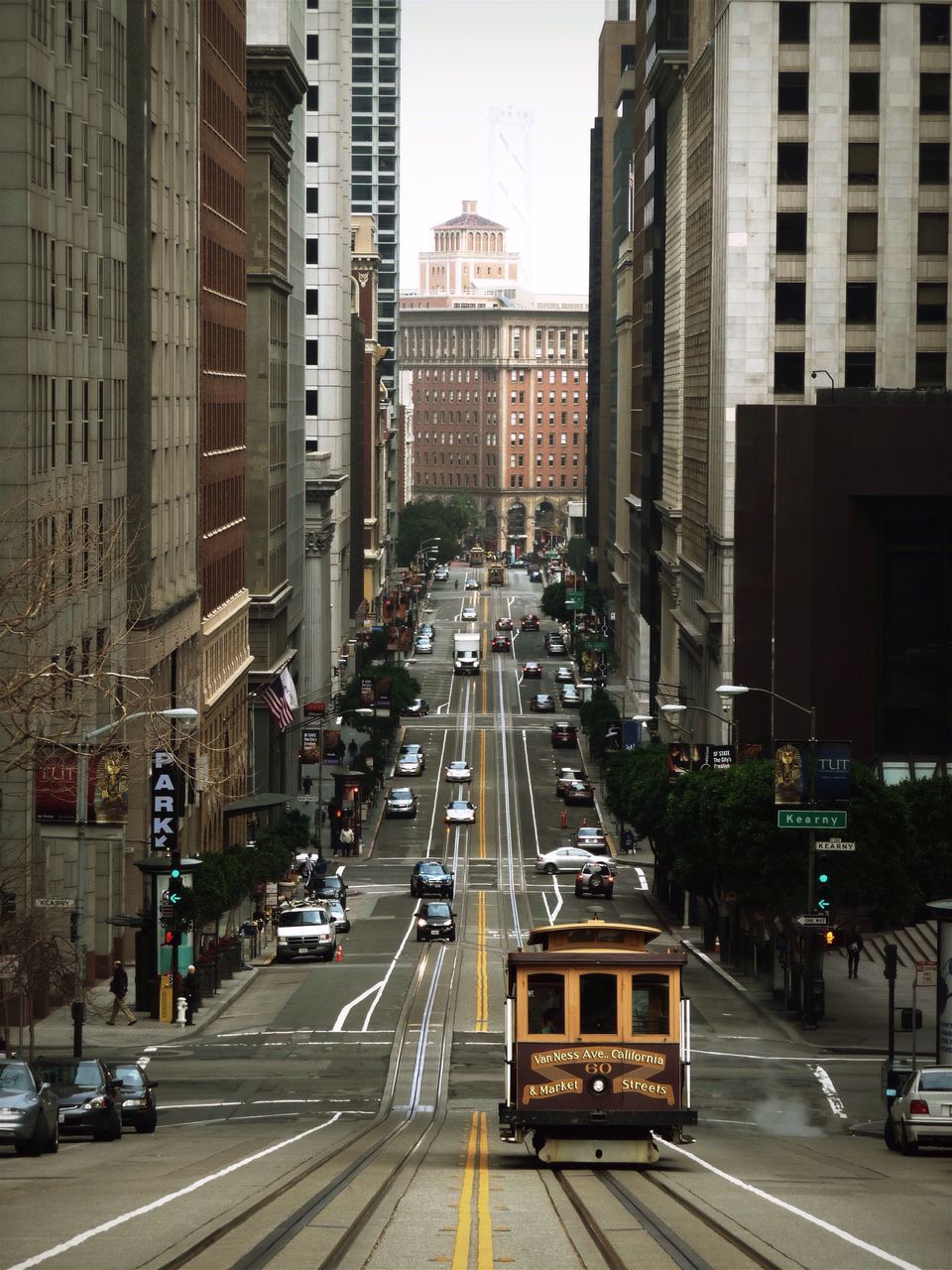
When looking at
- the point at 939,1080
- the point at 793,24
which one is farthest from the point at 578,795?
the point at 939,1080

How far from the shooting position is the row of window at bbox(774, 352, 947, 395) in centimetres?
9181

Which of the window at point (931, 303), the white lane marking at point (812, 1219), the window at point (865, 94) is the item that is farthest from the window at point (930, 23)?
the white lane marking at point (812, 1219)

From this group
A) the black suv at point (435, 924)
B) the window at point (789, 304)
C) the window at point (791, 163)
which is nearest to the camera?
the black suv at point (435, 924)

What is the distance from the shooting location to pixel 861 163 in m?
91.4

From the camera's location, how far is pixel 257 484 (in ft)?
361

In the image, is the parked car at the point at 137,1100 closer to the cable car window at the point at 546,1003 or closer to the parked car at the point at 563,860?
the cable car window at the point at 546,1003

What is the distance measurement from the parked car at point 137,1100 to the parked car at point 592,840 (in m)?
68.9

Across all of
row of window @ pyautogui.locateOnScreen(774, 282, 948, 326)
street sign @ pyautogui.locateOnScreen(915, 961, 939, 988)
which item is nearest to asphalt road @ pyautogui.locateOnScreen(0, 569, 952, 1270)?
street sign @ pyautogui.locateOnScreen(915, 961, 939, 988)

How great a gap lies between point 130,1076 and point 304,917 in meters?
33.9

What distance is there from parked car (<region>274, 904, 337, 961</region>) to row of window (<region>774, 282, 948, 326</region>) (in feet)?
112

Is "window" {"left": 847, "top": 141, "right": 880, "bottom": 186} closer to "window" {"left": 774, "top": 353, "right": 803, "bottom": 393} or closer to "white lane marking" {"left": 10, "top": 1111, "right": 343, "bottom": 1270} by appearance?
"window" {"left": 774, "top": 353, "right": 803, "bottom": 393}

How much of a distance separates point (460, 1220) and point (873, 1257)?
4206mm

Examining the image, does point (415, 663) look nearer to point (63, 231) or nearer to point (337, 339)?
point (337, 339)

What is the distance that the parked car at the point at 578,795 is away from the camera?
124188mm
